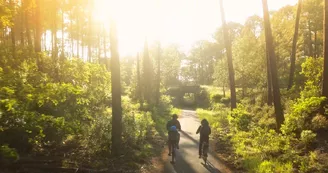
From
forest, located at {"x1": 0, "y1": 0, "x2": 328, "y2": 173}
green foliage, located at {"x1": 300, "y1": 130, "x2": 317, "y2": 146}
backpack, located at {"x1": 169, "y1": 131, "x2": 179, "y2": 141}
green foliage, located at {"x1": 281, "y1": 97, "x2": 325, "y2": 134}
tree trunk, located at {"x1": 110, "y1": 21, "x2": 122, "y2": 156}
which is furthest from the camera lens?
green foliage, located at {"x1": 281, "y1": 97, "x2": 325, "y2": 134}

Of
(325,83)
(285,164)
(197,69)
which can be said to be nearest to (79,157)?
(285,164)

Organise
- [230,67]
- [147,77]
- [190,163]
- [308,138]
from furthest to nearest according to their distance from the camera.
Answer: [147,77] < [230,67] < [190,163] < [308,138]

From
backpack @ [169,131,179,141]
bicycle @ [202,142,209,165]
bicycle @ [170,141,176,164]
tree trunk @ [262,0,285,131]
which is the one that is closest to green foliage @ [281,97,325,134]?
tree trunk @ [262,0,285,131]

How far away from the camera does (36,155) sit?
1003cm

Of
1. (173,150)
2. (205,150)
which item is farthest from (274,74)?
(173,150)

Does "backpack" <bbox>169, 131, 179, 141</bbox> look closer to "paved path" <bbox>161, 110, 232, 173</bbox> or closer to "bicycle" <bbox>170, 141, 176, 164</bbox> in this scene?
"bicycle" <bbox>170, 141, 176, 164</bbox>

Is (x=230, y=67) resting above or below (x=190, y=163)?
above

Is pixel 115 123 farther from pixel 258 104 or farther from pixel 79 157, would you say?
pixel 258 104

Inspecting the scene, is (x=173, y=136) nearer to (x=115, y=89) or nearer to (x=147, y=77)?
(x=115, y=89)

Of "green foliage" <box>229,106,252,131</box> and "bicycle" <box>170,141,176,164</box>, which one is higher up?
"green foliage" <box>229,106,252,131</box>

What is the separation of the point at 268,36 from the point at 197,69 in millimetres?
73672

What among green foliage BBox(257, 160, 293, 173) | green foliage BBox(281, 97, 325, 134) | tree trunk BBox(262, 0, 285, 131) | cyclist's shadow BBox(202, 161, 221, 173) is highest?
tree trunk BBox(262, 0, 285, 131)

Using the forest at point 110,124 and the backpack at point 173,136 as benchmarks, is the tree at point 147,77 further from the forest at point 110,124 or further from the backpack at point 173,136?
the backpack at point 173,136

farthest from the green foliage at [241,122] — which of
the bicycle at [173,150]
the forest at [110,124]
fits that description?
the bicycle at [173,150]
